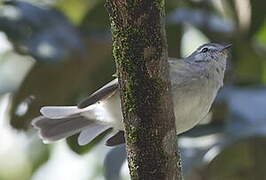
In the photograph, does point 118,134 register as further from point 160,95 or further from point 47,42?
point 160,95

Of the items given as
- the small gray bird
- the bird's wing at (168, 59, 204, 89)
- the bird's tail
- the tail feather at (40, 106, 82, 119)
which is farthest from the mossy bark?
the bird's tail

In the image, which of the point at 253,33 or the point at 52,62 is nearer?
the point at 52,62

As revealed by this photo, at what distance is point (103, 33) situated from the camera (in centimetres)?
361

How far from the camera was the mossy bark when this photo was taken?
1.57 meters

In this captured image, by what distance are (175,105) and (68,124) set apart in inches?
28.7

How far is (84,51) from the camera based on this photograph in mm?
3424

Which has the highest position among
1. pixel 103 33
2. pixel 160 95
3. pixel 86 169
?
pixel 160 95

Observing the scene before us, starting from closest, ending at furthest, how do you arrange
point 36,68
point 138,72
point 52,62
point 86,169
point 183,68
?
point 138,72 → point 183,68 → point 52,62 → point 36,68 → point 86,169

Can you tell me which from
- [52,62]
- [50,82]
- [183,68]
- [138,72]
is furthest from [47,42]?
[138,72]

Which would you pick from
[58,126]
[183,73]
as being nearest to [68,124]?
[58,126]

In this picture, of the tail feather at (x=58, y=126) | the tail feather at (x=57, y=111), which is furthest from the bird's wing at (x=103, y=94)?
the tail feather at (x=58, y=126)

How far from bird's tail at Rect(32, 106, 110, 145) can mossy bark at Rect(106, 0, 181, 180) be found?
138 centimetres

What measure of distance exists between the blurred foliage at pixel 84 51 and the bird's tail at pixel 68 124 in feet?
0.68

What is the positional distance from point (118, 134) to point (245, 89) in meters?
0.66
